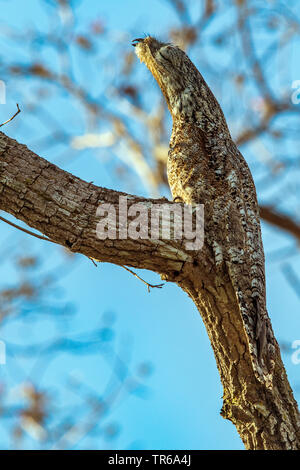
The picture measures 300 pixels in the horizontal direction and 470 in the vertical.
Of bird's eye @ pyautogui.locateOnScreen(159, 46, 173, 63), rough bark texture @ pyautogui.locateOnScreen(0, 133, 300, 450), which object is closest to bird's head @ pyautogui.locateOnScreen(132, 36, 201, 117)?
bird's eye @ pyautogui.locateOnScreen(159, 46, 173, 63)

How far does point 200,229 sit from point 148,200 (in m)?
0.34

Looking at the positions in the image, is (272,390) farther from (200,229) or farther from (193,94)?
(193,94)

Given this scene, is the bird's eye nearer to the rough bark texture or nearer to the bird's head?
the bird's head

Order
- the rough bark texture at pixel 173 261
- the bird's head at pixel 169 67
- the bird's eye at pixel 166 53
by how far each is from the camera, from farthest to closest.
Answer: the bird's eye at pixel 166 53, the bird's head at pixel 169 67, the rough bark texture at pixel 173 261

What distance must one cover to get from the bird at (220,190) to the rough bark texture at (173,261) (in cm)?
9

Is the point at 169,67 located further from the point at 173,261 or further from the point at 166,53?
the point at 173,261

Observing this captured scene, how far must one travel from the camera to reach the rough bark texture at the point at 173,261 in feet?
8.30

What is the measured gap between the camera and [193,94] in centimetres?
374

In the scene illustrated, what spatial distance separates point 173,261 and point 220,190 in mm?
630

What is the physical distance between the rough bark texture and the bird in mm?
87

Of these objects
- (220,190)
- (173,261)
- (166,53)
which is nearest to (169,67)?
(166,53)

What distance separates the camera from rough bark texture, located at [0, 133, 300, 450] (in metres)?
2.53

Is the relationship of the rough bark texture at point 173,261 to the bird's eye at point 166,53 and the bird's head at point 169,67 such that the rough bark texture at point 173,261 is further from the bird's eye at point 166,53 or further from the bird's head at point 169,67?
the bird's eye at point 166,53

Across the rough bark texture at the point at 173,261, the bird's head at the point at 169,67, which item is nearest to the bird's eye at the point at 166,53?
the bird's head at the point at 169,67
